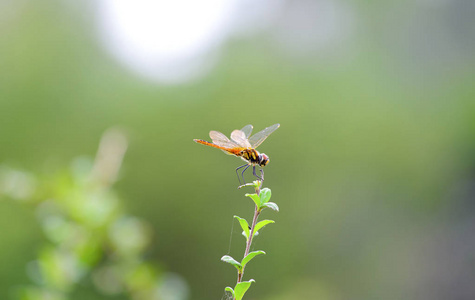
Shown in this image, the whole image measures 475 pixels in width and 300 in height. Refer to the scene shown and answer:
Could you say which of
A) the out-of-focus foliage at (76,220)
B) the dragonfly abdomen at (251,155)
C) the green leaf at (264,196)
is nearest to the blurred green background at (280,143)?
the out-of-focus foliage at (76,220)

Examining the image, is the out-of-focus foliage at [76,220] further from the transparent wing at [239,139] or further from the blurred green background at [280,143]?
the blurred green background at [280,143]

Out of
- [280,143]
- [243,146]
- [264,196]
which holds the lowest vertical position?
[264,196]

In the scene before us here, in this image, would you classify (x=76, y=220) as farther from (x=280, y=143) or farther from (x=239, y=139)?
(x=280, y=143)

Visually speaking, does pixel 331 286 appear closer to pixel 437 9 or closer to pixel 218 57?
pixel 218 57

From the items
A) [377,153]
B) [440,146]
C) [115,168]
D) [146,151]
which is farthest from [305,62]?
[115,168]

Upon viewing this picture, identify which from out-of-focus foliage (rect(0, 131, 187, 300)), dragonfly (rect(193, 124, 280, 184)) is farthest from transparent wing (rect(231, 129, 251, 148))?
out-of-focus foliage (rect(0, 131, 187, 300))

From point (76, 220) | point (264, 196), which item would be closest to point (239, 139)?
point (76, 220)
